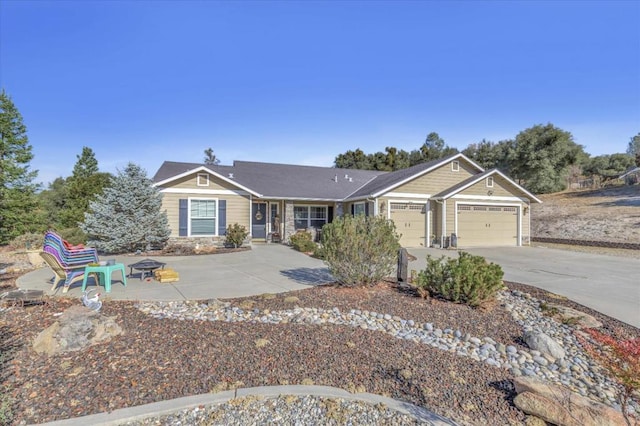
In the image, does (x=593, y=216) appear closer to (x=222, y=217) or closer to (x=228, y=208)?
(x=228, y=208)

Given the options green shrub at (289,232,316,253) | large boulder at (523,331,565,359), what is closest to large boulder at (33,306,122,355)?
large boulder at (523,331,565,359)

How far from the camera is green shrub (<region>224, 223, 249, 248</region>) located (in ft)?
48.5

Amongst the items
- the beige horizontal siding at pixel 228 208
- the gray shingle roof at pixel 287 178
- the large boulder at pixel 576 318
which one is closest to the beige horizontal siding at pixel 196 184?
the beige horizontal siding at pixel 228 208

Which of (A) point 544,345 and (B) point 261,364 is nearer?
(B) point 261,364

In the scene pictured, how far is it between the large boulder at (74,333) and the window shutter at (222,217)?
37.1 feet

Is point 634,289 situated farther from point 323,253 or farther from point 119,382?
point 119,382

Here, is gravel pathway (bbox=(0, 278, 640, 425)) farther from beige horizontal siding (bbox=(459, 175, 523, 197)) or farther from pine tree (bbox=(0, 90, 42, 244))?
pine tree (bbox=(0, 90, 42, 244))

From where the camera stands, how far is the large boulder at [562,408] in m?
2.58

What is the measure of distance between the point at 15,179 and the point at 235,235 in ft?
47.7

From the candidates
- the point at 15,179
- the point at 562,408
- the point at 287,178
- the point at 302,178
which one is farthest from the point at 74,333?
the point at 15,179

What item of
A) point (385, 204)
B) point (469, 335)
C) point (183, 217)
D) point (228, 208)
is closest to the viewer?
point (469, 335)

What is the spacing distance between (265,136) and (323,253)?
15.5 metres

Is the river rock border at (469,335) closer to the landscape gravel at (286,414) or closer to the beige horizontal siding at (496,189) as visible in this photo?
the landscape gravel at (286,414)

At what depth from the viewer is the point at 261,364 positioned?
3420mm
